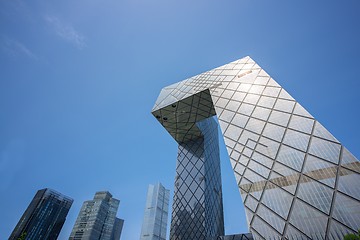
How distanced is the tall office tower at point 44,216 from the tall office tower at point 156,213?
1250 inches

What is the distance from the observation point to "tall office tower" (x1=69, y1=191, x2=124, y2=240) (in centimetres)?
6888

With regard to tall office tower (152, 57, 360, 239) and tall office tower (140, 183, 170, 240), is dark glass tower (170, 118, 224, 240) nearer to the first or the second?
tall office tower (152, 57, 360, 239)

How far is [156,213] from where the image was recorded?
8231 centimetres

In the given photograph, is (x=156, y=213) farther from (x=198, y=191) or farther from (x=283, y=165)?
(x=283, y=165)

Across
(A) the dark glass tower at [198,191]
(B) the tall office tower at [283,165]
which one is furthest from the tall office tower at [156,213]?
(B) the tall office tower at [283,165]

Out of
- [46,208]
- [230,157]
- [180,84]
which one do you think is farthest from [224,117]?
[46,208]

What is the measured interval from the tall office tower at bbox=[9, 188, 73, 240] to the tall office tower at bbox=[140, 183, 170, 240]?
3174 centimetres

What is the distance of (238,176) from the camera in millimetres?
13219

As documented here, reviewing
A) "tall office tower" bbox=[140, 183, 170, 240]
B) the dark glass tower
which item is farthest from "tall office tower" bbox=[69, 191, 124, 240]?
the dark glass tower

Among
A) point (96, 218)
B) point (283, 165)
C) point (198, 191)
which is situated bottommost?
point (283, 165)

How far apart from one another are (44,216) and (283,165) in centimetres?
7898

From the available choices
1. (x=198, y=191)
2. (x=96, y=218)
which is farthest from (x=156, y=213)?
(x=198, y=191)

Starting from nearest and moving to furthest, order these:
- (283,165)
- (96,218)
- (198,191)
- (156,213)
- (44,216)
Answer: (283,165) < (198,191) < (44,216) < (96,218) < (156,213)

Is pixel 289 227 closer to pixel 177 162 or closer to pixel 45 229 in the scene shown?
pixel 177 162
